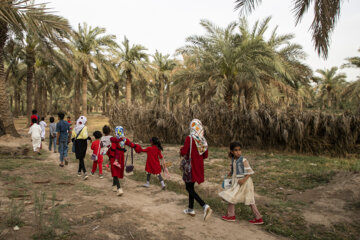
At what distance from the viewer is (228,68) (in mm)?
14461

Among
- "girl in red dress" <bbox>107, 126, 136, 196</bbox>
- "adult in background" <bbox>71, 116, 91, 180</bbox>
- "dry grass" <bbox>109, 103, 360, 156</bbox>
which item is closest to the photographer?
"girl in red dress" <bbox>107, 126, 136, 196</bbox>

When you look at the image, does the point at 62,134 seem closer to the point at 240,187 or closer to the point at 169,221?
the point at 169,221

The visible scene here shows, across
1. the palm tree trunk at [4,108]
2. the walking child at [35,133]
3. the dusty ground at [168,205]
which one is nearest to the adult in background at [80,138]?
the dusty ground at [168,205]

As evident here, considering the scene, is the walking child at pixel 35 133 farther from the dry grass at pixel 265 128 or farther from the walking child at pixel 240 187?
the walking child at pixel 240 187

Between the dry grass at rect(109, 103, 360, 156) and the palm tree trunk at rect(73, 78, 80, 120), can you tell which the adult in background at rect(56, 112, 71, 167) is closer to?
the dry grass at rect(109, 103, 360, 156)

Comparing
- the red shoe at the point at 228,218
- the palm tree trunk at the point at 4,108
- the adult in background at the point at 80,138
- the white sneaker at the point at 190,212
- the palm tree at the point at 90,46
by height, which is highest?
the palm tree at the point at 90,46

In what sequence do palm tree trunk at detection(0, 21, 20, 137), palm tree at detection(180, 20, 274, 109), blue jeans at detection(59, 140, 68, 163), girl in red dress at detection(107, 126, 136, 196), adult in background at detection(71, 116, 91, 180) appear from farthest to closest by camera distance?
1. palm tree at detection(180, 20, 274, 109)
2. palm tree trunk at detection(0, 21, 20, 137)
3. blue jeans at detection(59, 140, 68, 163)
4. adult in background at detection(71, 116, 91, 180)
5. girl in red dress at detection(107, 126, 136, 196)

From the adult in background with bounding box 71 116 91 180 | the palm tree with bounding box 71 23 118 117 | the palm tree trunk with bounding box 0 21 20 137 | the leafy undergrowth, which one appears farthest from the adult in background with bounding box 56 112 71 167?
the palm tree with bounding box 71 23 118 117

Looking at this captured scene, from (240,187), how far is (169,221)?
1267mm

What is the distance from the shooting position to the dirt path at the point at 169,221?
11.3 ft

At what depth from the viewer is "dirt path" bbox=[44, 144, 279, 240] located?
3.45m

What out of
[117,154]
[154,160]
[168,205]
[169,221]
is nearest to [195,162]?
[169,221]

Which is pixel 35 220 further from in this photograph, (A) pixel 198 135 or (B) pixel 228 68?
(B) pixel 228 68

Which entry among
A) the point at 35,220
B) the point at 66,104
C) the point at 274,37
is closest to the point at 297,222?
the point at 35,220
